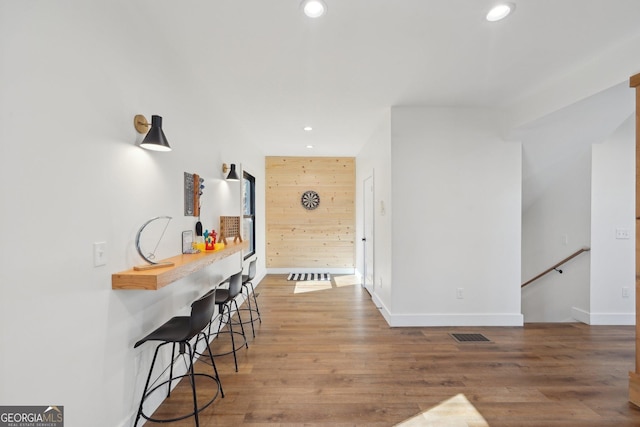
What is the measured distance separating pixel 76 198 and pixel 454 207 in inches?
137

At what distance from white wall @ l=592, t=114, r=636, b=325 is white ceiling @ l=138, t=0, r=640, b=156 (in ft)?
4.69

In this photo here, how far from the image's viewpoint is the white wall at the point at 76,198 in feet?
3.44

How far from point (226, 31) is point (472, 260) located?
11.3 feet

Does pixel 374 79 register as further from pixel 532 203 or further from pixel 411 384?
pixel 532 203

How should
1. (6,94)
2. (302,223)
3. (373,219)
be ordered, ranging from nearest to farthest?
(6,94) → (373,219) → (302,223)

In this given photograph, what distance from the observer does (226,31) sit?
1979 mm

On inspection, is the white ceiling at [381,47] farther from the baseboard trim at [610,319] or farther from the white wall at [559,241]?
the baseboard trim at [610,319]

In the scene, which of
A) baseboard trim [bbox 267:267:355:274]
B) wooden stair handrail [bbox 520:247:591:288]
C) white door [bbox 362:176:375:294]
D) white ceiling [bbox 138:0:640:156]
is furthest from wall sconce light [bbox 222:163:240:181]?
wooden stair handrail [bbox 520:247:591:288]

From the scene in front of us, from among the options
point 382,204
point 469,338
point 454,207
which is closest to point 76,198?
point 382,204

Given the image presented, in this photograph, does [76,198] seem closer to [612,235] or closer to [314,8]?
[314,8]

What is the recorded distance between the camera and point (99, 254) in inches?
56.6

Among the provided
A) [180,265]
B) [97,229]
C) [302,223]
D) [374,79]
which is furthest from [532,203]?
[97,229]

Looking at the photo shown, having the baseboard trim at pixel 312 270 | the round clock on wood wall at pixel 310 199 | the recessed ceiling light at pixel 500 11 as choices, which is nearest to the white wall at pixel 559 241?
the recessed ceiling light at pixel 500 11

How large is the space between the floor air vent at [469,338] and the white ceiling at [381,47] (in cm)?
266
